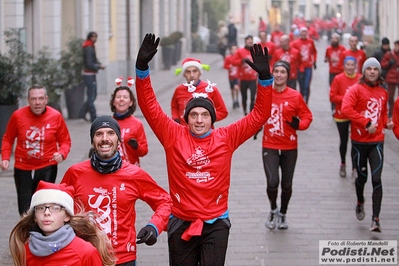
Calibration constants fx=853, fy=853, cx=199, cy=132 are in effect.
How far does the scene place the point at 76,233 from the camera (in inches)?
195

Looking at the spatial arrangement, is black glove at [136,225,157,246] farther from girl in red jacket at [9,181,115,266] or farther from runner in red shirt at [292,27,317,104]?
runner in red shirt at [292,27,317,104]

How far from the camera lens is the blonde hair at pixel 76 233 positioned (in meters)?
4.80

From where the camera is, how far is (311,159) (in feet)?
47.6

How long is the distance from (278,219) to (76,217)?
511cm

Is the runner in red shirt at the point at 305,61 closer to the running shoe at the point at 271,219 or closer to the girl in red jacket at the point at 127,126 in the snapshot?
the running shoe at the point at 271,219

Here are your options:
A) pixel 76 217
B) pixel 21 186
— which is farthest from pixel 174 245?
pixel 21 186

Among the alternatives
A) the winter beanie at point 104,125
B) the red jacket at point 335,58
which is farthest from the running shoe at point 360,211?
the red jacket at point 335,58

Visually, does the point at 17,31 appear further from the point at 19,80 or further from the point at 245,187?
the point at 245,187

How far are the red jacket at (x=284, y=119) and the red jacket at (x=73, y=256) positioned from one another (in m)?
4.90

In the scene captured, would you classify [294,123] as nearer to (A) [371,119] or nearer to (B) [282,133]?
(B) [282,133]

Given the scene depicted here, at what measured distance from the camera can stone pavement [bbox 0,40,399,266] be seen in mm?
8844

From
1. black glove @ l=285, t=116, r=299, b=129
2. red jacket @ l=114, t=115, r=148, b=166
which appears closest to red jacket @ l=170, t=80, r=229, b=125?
black glove @ l=285, t=116, r=299, b=129

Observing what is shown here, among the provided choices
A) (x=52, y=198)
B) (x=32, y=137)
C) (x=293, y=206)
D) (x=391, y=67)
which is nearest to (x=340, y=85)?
(x=293, y=206)

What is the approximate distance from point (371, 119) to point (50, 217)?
18.3ft
